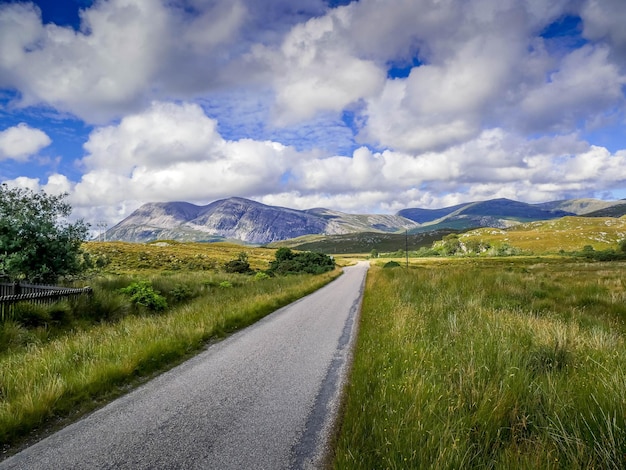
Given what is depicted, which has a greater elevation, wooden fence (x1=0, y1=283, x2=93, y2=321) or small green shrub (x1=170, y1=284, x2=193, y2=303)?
wooden fence (x1=0, y1=283, x2=93, y2=321)

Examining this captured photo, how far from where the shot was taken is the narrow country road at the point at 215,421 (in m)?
4.38

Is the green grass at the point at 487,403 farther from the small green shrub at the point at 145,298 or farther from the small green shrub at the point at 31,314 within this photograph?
the small green shrub at the point at 145,298

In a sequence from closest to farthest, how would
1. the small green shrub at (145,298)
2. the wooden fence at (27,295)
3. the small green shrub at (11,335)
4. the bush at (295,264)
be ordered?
the small green shrub at (11,335) → the wooden fence at (27,295) → the small green shrub at (145,298) → the bush at (295,264)

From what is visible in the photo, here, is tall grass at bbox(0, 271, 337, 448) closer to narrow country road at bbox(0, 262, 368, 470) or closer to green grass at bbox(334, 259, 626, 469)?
narrow country road at bbox(0, 262, 368, 470)

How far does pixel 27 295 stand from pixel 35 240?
5.11m

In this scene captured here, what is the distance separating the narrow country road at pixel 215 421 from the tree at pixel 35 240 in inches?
468

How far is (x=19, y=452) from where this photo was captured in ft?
15.0

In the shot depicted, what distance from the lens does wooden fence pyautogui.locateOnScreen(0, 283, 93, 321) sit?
11.3 metres

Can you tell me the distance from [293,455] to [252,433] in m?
A: 0.79

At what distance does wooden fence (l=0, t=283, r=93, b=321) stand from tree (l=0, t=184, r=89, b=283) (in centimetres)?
59

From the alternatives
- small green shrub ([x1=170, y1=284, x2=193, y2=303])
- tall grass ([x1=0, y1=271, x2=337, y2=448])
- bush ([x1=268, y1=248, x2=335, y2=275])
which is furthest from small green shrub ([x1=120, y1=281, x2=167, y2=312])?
bush ([x1=268, y1=248, x2=335, y2=275])

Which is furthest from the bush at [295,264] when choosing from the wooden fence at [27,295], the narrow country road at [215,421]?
the narrow country road at [215,421]

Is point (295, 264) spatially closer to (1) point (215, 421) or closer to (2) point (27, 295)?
(2) point (27, 295)

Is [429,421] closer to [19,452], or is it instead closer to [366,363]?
[366,363]
